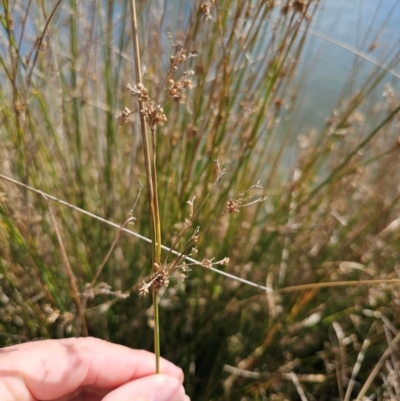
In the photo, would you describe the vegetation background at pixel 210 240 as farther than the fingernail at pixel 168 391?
Yes

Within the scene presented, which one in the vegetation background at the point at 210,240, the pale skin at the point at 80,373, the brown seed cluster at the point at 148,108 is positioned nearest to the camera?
the brown seed cluster at the point at 148,108

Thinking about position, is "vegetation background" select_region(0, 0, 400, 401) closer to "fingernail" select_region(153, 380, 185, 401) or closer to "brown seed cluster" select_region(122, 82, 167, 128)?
"fingernail" select_region(153, 380, 185, 401)

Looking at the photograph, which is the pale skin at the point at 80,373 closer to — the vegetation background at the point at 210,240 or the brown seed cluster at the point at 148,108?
the vegetation background at the point at 210,240

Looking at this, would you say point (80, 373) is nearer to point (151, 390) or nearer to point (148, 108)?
point (151, 390)

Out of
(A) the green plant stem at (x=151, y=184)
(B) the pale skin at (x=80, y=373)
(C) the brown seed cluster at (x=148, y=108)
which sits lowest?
(B) the pale skin at (x=80, y=373)

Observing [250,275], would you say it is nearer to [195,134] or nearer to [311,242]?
[311,242]

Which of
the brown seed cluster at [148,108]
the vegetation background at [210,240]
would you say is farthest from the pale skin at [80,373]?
the brown seed cluster at [148,108]

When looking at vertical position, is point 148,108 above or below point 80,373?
above

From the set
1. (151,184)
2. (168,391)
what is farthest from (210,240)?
(151,184)
